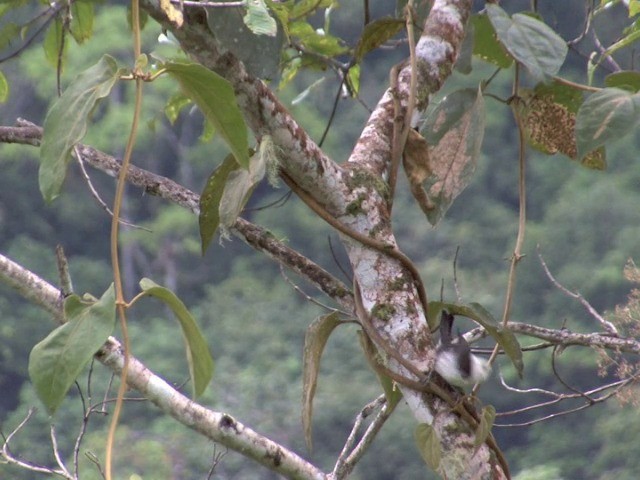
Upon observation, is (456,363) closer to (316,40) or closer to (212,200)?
(212,200)

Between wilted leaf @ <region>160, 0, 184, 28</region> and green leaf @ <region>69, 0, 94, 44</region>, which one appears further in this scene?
green leaf @ <region>69, 0, 94, 44</region>

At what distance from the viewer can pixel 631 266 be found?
1629mm

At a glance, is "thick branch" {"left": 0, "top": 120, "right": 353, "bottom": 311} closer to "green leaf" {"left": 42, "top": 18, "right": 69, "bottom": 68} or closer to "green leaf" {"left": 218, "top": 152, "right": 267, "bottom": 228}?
"green leaf" {"left": 218, "top": 152, "right": 267, "bottom": 228}

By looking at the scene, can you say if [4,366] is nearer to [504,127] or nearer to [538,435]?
[538,435]

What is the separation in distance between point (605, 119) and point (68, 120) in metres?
0.48

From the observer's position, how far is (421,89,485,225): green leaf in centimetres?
109

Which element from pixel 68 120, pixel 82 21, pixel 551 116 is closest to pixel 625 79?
pixel 551 116

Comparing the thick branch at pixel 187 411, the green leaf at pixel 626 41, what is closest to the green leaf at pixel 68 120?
the thick branch at pixel 187 411

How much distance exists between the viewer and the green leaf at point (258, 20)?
91 centimetres

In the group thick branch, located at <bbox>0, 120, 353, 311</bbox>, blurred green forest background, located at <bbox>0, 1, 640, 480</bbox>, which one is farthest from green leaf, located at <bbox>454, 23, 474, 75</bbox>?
blurred green forest background, located at <bbox>0, 1, 640, 480</bbox>

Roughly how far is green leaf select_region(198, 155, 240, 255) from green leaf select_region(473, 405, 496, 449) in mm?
348

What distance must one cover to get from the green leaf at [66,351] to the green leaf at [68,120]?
0.09m

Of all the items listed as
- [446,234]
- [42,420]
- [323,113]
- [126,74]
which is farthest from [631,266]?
[323,113]

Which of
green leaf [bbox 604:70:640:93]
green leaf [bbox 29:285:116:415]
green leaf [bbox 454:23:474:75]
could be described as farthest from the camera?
green leaf [bbox 454:23:474:75]
